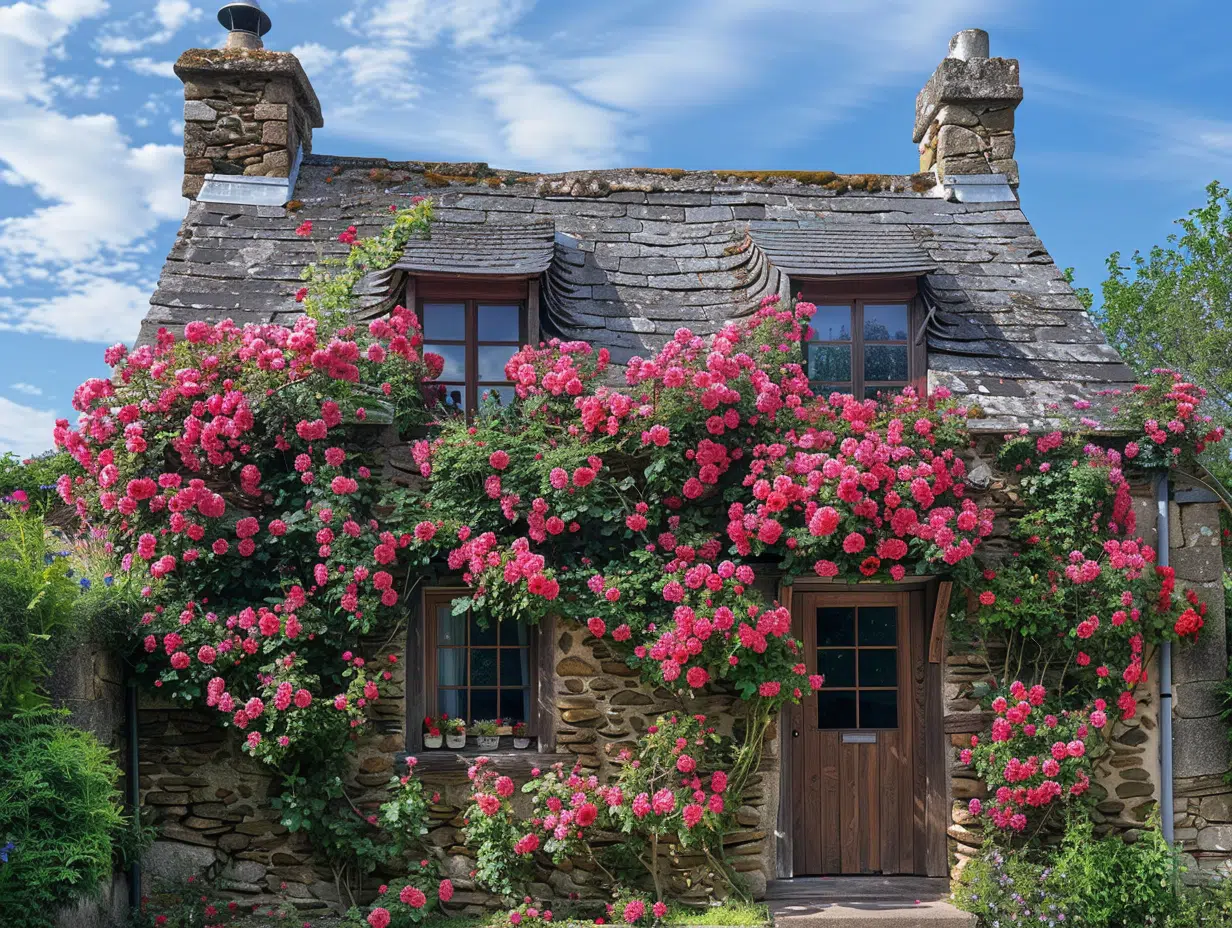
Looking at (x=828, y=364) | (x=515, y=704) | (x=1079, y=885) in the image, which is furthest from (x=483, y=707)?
(x=1079, y=885)

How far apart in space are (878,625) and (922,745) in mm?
933

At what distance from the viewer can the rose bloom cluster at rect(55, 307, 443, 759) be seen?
6.95 m

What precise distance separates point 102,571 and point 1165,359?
18.7 meters

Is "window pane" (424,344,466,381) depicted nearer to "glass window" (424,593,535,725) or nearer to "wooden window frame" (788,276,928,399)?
"glass window" (424,593,535,725)

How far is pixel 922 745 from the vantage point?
7.87 m

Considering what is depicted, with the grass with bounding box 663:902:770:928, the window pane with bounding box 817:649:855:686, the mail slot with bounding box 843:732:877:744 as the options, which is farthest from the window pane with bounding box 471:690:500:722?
the mail slot with bounding box 843:732:877:744

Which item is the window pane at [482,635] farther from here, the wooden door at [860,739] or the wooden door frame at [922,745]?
the wooden door at [860,739]

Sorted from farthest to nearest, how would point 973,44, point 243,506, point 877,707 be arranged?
point 973,44
point 877,707
point 243,506

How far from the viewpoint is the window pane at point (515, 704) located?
7.79m

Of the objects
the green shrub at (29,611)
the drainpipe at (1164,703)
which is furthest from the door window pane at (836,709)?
the green shrub at (29,611)

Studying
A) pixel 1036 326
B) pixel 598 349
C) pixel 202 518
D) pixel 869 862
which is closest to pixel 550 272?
pixel 598 349

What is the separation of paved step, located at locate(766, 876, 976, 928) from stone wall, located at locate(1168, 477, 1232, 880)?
1876mm

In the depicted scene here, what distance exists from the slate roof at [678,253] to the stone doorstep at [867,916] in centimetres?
342

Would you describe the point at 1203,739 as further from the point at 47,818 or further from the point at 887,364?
the point at 47,818
